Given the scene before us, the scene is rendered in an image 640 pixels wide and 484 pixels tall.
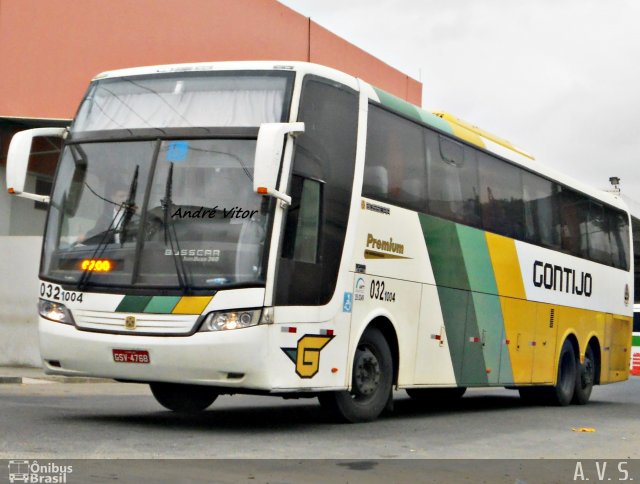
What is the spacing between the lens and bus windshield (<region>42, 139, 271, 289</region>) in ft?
33.4

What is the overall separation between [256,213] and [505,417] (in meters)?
6.07

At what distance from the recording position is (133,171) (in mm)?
10719

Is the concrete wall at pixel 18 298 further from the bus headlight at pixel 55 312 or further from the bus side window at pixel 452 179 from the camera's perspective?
the bus headlight at pixel 55 312

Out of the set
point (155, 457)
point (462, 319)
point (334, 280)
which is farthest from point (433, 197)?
point (155, 457)

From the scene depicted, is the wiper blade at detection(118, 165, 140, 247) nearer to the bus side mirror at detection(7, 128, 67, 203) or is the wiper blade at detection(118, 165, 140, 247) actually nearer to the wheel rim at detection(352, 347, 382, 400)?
the bus side mirror at detection(7, 128, 67, 203)

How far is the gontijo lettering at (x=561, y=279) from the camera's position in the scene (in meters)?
16.8

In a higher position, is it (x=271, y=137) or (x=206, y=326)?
(x=271, y=137)

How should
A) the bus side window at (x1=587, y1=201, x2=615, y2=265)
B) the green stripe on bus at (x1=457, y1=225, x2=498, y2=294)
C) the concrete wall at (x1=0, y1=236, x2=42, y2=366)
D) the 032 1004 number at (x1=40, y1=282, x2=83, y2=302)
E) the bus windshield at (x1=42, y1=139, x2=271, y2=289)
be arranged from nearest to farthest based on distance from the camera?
1. the bus windshield at (x1=42, y1=139, x2=271, y2=289)
2. the 032 1004 number at (x1=40, y1=282, x2=83, y2=302)
3. the green stripe on bus at (x1=457, y1=225, x2=498, y2=294)
4. the bus side window at (x1=587, y1=201, x2=615, y2=265)
5. the concrete wall at (x1=0, y1=236, x2=42, y2=366)

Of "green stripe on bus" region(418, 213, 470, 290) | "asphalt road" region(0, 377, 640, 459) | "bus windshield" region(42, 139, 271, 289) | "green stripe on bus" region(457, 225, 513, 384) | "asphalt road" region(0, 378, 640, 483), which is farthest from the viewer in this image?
"green stripe on bus" region(457, 225, 513, 384)

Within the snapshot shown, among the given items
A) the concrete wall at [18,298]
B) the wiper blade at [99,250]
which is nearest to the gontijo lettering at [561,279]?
the wiper blade at [99,250]

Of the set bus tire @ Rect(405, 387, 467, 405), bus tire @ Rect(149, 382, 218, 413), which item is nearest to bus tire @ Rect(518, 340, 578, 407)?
bus tire @ Rect(405, 387, 467, 405)

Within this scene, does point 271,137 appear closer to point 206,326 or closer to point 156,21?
point 206,326

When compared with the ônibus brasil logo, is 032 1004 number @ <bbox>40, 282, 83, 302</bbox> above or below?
above

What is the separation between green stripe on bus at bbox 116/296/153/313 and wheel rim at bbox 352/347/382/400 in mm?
2451
